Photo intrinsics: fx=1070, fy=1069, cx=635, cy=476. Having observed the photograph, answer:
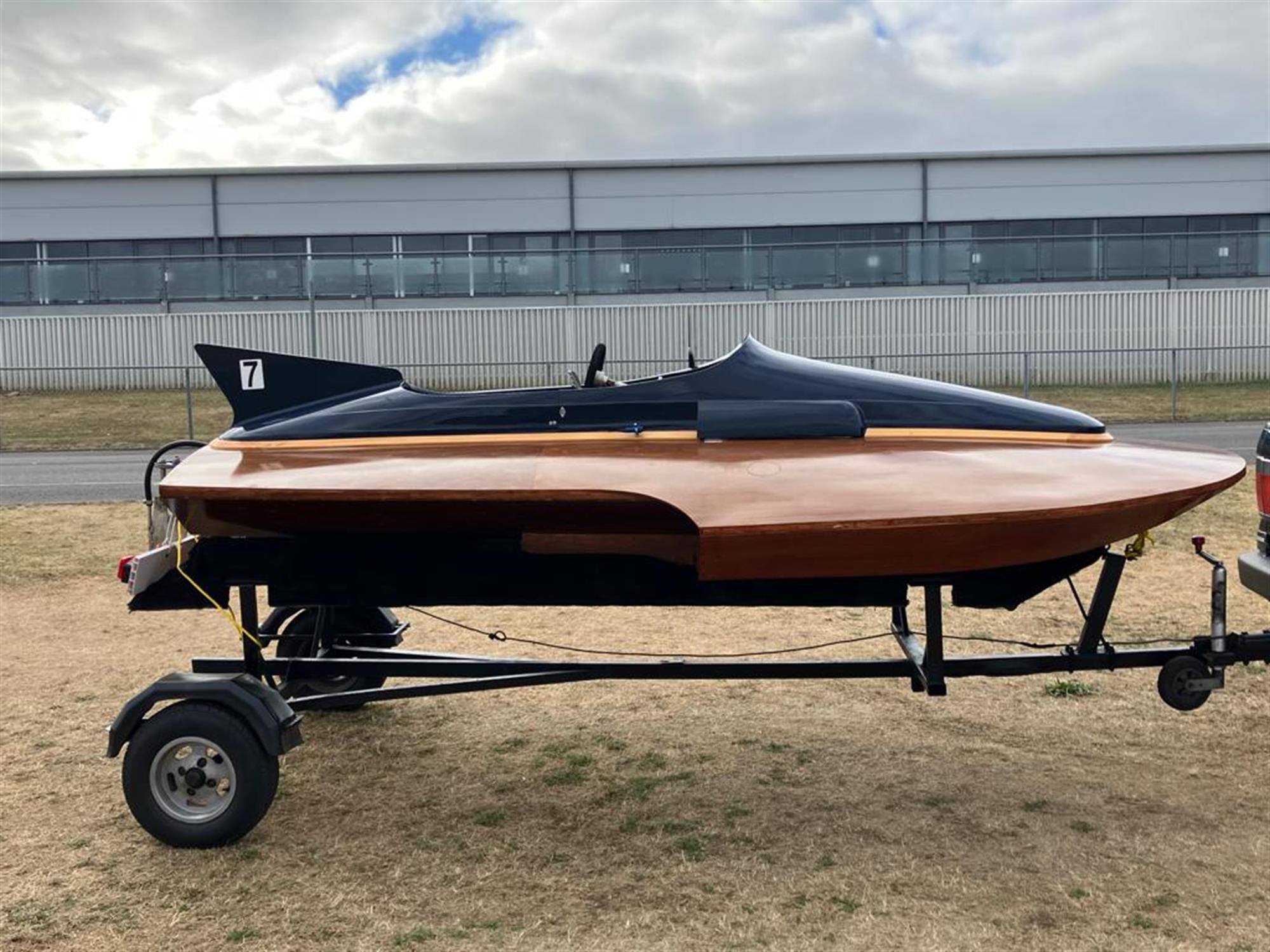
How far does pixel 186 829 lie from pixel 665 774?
182 cm

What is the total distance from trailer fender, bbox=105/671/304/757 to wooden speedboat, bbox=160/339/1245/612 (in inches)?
22.4

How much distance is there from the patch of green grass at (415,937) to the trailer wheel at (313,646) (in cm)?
173

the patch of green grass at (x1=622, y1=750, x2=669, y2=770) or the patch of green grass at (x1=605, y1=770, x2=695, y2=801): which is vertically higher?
the patch of green grass at (x1=622, y1=750, x2=669, y2=770)

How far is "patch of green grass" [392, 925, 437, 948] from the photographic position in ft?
10.3

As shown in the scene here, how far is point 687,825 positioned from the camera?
3.91 metres

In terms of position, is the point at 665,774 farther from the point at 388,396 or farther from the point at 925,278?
the point at 925,278

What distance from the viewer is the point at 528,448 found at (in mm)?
3982

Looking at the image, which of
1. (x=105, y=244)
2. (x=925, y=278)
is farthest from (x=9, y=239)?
(x=925, y=278)

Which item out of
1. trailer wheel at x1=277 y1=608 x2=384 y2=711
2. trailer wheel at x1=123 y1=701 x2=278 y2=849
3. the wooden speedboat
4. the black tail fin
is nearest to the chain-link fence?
trailer wheel at x1=277 y1=608 x2=384 y2=711

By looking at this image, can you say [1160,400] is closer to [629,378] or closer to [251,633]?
[629,378]

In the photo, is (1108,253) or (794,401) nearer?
(794,401)

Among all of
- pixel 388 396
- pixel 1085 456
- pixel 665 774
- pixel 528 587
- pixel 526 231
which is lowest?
pixel 665 774

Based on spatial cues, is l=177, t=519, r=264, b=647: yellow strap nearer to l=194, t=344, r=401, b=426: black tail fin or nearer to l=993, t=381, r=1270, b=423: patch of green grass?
l=194, t=344, r=401, b=426: black tail fin

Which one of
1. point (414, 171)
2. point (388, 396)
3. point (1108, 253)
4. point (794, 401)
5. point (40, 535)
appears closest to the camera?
point (794, 401)
